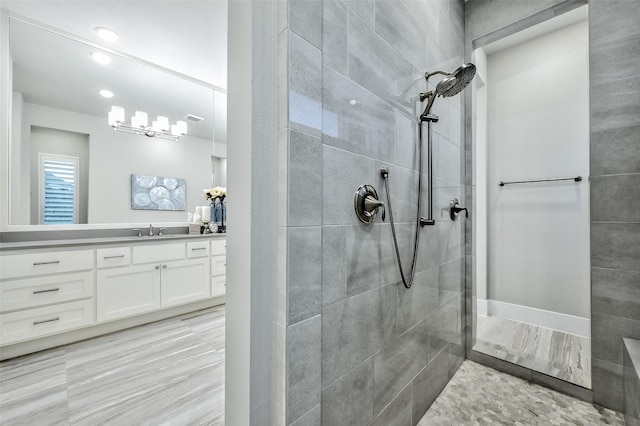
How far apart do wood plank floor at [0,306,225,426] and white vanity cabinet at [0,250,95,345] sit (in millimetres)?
234

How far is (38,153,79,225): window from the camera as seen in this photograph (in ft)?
8.36

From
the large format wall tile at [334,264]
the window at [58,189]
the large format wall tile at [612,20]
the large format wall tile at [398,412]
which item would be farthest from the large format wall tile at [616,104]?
the window at [58,189]

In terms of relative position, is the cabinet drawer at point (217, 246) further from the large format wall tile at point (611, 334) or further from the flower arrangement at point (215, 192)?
the large format wall tile at point (611, 334)

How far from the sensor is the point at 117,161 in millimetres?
2992

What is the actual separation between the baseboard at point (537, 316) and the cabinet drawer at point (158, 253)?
3.32 metres

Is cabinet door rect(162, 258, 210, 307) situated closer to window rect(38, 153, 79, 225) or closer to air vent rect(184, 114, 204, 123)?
window rect(38, 153, 79, 225)

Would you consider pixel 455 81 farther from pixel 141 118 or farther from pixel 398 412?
pixel 141 118

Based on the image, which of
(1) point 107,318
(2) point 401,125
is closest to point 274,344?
(2) point 401,125

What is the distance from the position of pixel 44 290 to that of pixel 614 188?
414 centimetres

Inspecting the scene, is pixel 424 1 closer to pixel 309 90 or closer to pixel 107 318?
pixel 309 90

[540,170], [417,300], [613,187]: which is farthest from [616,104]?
[417,300]

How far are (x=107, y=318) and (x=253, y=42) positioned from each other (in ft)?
9.61

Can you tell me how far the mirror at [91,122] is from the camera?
8.00 feet

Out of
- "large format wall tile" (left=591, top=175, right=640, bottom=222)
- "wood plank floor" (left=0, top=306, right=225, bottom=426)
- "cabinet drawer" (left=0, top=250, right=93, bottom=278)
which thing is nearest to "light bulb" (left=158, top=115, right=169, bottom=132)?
"cabinet drawer" (left=0, top=250, right=93, bottom=278)
